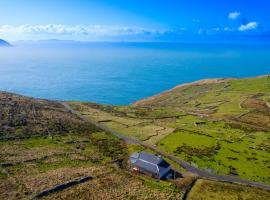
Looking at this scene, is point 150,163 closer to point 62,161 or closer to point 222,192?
point 222,192

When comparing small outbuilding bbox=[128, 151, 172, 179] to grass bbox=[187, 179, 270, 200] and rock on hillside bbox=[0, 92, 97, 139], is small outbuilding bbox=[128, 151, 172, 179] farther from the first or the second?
rock on hillside bbox=[0, 92, 97, 139]

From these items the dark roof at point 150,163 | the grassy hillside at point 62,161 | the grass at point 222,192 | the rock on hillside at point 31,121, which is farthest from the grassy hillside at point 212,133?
the grassy hillside at point 62,161

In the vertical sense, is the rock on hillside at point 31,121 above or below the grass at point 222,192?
above

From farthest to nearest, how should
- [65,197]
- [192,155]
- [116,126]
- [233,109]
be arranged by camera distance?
[233,109], [116,126], [192,155], [65,197]

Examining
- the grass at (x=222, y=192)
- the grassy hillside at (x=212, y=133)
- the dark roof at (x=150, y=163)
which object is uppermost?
the dark roof at (x=150, y=163)

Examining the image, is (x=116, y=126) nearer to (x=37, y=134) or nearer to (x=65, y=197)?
(x=37, y=134)

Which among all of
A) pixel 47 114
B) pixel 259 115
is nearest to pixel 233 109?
pixel 259 115

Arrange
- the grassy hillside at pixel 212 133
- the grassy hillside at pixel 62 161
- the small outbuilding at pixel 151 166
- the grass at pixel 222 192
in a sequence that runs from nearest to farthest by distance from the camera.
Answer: the grassy hillside at pixel 62 161, the grass at pixel 222 192, the small outbuilding at pixel 151 166, the grassy hillside at pixel 212 133

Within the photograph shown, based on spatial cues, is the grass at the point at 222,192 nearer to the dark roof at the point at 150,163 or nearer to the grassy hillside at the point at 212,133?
the grassy hillside at the point at 212,133
